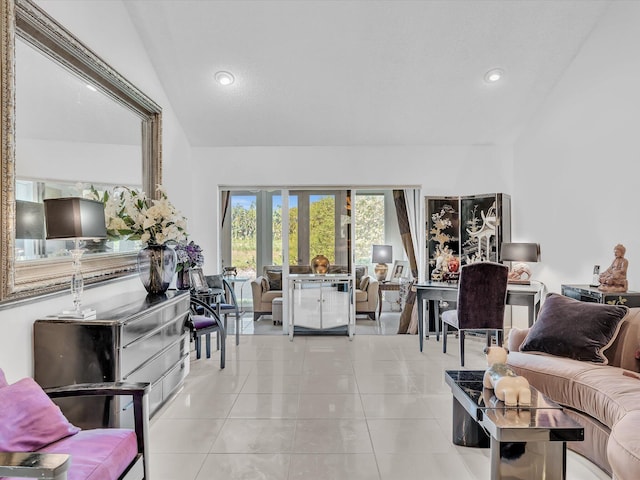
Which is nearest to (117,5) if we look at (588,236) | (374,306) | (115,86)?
(115,86)

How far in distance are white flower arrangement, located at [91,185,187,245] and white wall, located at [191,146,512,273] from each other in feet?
7.80

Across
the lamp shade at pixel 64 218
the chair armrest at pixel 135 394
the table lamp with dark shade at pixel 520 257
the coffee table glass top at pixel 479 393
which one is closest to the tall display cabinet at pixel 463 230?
the table lamp with dark shade at pixel 520 257

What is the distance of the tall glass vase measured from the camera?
3305mm

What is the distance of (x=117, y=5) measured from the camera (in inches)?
134

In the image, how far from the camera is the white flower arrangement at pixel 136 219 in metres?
3.12

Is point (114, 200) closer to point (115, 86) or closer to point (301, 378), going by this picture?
point (115, 86)

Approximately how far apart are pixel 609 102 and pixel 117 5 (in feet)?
14.1

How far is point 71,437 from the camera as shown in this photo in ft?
5.90

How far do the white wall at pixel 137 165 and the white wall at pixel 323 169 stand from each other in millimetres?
381

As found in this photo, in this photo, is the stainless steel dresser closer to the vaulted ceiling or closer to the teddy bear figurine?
the teddy bear figurine

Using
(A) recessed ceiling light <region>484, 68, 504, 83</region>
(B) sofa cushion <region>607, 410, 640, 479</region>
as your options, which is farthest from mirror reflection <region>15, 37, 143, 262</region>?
(A) recessed ceiling light <region>484, 68, 504, 83</region>

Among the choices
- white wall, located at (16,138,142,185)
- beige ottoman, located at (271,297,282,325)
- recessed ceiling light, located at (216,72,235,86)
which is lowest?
beige ottoman, located at (271,297,282,325)

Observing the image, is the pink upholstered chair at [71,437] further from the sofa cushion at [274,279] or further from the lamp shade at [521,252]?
the sofa cushion at [274,279]

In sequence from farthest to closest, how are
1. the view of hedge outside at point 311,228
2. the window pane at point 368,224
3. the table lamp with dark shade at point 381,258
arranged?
the window pane at point 368,224
the table lamp with dark shade at point 381,258
the view of hedge outside at point 311,228
